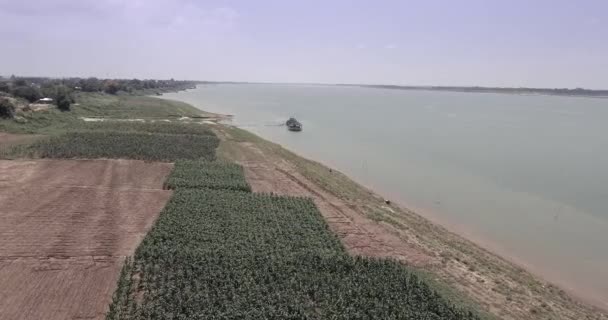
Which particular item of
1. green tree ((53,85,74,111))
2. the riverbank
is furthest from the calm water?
green tree ((53,85,74,111))

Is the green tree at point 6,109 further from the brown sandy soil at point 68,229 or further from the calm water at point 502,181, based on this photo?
the calm water at point 502,181

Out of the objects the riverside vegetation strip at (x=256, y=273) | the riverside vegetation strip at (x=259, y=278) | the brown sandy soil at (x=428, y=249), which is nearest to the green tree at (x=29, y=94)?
the brown sandy soil at (x=428, y=249)

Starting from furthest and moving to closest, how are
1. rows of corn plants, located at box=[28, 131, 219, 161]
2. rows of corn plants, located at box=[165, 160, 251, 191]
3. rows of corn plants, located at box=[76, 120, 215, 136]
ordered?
rows of corn plants, located at box=[76, 120, 215, 136] → rows of corn plants, located at box=[28, 131, 219, 161] → rows of corn plants, located at box=[165, 160, 251, 191]

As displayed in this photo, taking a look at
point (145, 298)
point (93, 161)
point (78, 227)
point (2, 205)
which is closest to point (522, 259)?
point (145, 298)

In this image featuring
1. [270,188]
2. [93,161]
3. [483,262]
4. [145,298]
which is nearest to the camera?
[145,298]

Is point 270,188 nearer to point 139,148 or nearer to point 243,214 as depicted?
point 243,214

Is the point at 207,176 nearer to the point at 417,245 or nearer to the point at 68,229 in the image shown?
the point at 68,229

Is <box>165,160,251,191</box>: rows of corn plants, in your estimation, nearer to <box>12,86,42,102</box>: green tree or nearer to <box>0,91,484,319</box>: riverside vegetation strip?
<box>0,91,484,319</box>: riverside vegetation strip
